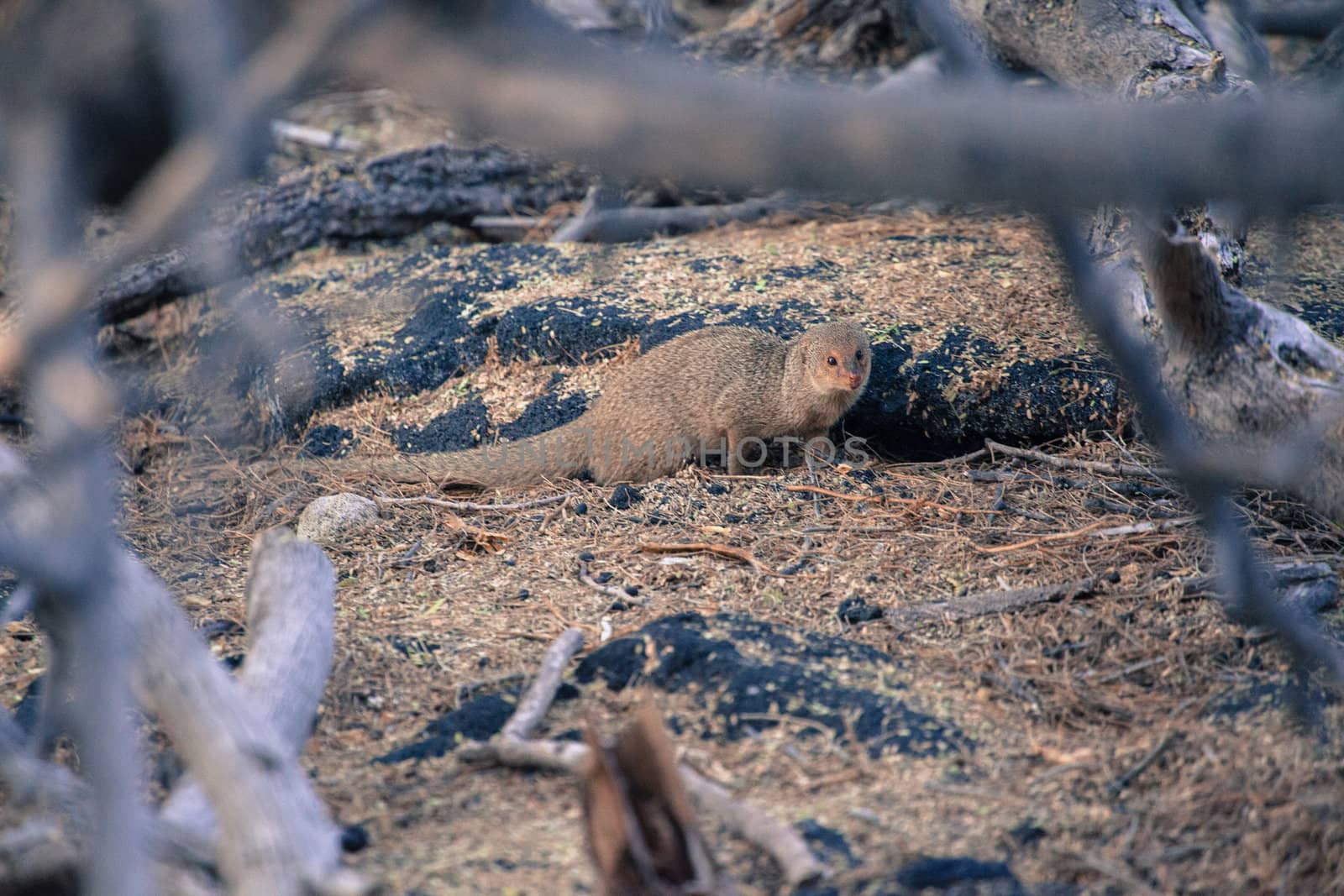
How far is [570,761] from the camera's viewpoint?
2.12 meters

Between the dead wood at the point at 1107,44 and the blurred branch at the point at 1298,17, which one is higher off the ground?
the blurred branch at the point at 1298,17

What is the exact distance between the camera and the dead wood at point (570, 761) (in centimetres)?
184

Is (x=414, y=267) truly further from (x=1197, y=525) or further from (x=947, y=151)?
(x=947, y=151)

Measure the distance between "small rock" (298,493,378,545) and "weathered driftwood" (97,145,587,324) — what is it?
2.13m

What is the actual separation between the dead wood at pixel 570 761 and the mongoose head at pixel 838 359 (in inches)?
71.7

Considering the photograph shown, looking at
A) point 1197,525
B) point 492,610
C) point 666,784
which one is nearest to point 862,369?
point 1197,525

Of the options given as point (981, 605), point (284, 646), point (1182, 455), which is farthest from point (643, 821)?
point (981, 605)

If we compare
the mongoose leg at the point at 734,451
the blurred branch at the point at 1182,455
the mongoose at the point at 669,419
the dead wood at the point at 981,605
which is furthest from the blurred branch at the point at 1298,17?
the blurred branch at the point at 1182,455

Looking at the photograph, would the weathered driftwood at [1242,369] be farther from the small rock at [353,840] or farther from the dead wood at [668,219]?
the dead wood at [668,219]

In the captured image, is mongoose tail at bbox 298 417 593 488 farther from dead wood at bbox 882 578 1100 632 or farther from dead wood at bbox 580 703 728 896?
dead wood at bbox 580 703 728 896

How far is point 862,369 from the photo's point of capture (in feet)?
13.7

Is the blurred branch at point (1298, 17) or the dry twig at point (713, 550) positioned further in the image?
the blurred branch at point (1298, 17)

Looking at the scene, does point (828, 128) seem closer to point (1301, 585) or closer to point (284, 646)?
point (284, 646)

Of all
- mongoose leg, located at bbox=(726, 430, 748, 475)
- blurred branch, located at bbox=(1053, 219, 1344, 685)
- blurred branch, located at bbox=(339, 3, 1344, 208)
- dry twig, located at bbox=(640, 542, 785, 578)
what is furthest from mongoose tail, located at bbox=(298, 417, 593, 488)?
blurred branch, located at bbox=(339, 3, 1344, 208)
